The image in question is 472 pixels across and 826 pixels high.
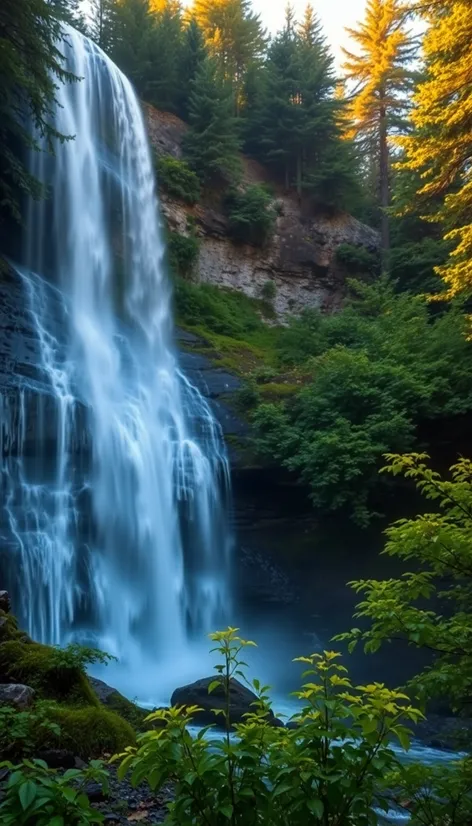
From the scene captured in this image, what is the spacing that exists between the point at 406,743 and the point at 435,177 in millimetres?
11125

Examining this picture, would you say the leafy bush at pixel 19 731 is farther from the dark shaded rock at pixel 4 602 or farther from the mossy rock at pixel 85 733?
the dark shaded rock at pixel 4 602

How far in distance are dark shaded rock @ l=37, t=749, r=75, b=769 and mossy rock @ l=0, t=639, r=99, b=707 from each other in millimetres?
757

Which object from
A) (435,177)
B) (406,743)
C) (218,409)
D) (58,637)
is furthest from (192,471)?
(406,743)

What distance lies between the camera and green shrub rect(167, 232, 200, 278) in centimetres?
2211

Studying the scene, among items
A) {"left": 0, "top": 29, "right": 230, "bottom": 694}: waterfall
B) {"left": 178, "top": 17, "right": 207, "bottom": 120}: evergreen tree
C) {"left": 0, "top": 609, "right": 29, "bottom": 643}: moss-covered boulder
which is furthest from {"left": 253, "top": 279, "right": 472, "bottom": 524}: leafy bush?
{"left": 178, "top": 17, "right": 207, "bottom": 120}: evergreen tree

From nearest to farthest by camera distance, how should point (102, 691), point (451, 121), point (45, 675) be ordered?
point (45, 675) → point (102, 691) → point (451, 121)

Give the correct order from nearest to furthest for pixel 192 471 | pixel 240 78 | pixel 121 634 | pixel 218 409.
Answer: pixel 121 634, pixel 192 471, pixel 218 409, pixel 240 78

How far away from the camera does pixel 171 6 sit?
31.4 m

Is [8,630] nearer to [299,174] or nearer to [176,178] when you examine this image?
[176,178]

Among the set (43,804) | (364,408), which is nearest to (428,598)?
(43,804)

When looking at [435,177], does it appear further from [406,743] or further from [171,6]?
[171,6]

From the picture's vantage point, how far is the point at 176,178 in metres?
22.8

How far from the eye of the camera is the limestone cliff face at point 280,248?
24.0 m

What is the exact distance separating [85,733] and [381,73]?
30.8 metres
